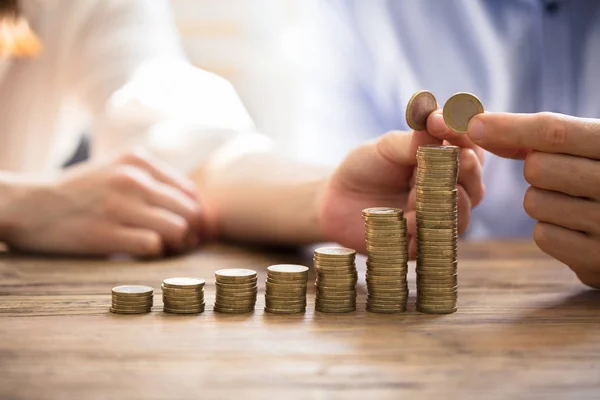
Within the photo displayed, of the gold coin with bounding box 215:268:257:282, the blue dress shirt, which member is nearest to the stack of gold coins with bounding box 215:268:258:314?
the gold coin with bounding box 215:268:257:282

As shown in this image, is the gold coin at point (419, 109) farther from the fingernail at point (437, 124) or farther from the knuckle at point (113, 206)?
the knuckle at point (113, 206)

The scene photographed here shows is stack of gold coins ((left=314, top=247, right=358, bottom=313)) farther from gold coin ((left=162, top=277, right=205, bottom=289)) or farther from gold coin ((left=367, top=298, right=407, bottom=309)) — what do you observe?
gold coin ((left=162, top=277, right=205, bottom=289))

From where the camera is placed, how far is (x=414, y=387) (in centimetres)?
90

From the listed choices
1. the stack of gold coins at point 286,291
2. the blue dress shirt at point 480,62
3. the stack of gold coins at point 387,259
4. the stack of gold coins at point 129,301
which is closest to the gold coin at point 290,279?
the stack of gold coins at point 286,291

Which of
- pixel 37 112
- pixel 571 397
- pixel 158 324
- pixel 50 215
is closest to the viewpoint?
pixel 571 397

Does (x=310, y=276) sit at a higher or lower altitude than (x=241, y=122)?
lower

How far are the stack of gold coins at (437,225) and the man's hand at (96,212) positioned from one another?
80cm

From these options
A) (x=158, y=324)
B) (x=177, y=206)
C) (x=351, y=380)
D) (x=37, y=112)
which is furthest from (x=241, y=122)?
(x=351, y=380)

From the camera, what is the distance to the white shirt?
241 centimetres

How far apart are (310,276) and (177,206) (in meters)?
0.50

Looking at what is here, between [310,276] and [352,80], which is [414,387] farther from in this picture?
[352,80]

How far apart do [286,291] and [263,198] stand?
29.1 inches

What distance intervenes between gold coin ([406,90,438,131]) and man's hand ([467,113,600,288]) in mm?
104

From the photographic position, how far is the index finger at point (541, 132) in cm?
126
